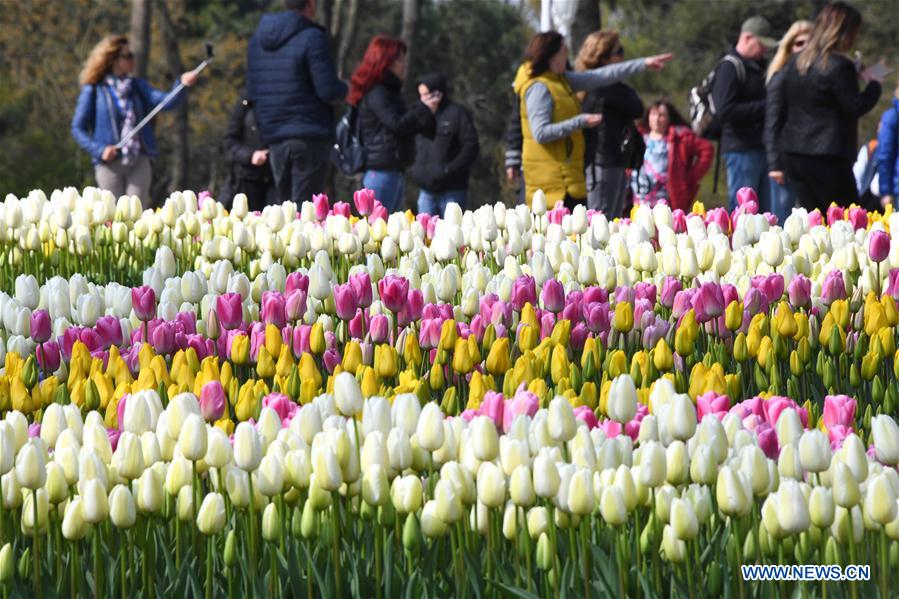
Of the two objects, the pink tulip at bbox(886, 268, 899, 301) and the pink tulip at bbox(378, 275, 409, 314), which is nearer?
the pink tulip at bbox(378, 275, 409, 314)

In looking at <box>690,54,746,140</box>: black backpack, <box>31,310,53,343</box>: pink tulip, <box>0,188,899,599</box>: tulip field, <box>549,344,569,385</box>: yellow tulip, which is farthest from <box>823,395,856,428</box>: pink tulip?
<box>690,54,746,140</box>: black backpack

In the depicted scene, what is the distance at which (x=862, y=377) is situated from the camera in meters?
4.23

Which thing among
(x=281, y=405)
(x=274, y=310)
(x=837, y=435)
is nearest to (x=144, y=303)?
(x=274, y=310)

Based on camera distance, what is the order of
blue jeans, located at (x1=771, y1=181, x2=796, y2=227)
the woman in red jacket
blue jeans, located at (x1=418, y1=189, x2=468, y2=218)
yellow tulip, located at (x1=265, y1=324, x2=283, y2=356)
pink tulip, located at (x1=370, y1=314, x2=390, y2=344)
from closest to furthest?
1. yellow tulip, located at (x1=265, y1=324, x2=283, y2=356)
2. pink tulip, located at (x1=370, y1=314, x2=390, y2=344)
3. blue jeans, located at (x1=771, y1=181, x2=796, y2=227)
4. blue jeans, located at (x1=418, y1=189, x2=468, y2=218)
5. the woman in red jacket

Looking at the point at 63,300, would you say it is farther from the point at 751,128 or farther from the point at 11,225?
the point at 751,128

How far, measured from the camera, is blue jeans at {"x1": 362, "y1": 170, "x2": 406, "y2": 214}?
1031 cm

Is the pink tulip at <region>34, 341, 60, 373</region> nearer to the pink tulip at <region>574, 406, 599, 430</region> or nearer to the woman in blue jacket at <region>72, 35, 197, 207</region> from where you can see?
the pink tulip at <region>574, 406, 599, 430</region>

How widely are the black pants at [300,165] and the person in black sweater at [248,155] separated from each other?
1.74 ft

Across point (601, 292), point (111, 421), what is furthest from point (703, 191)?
point (111, 421)

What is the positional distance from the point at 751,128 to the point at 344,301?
619 centimetres

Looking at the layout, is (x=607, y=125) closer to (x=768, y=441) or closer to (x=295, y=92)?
(x=295, y=92)

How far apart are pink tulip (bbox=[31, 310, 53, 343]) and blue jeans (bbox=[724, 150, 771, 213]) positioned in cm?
666

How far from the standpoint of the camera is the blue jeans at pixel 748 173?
10.4 metres

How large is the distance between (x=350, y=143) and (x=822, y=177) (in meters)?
3.16
